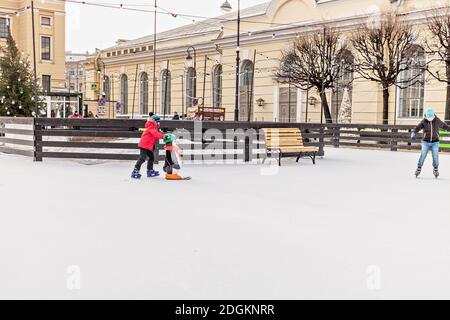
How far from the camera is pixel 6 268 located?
468 centimetres

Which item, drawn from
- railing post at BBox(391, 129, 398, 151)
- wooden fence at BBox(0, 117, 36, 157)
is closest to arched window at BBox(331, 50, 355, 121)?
railing post at BBox(391, 129, 398, 151)

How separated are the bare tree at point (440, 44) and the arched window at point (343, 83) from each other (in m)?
4.02

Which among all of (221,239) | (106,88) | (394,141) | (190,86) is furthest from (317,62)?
(106,88)

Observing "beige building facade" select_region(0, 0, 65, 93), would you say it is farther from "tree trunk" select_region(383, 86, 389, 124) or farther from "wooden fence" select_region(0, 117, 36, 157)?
"wooden fence" select_region(0, 117, 36, 157)

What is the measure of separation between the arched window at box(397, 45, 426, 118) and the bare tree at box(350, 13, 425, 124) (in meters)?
0.26

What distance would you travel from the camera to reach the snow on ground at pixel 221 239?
4285 mm

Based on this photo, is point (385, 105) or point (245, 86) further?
point (245, 86)

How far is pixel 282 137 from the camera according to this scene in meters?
15.2

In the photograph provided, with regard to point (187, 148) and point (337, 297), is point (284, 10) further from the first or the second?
point (337, 297)

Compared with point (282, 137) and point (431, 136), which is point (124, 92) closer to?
point (282, 137)

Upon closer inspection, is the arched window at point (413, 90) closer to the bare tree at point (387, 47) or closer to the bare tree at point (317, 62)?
the bare tree at point (387, 47)

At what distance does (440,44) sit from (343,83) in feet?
20.4
